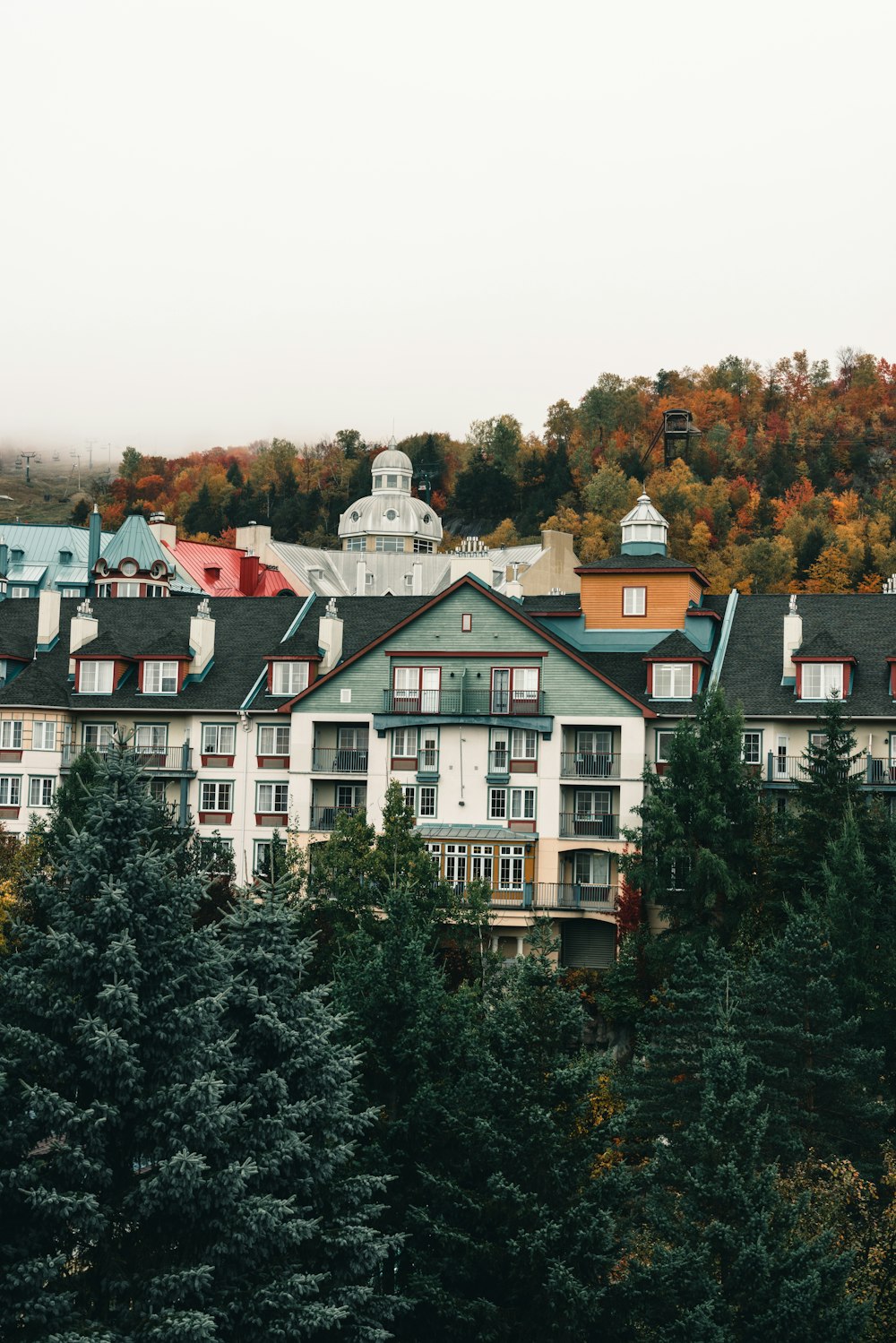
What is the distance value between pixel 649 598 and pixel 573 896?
11671 millimetres

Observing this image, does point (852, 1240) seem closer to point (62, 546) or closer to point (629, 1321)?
point (629, 1321)

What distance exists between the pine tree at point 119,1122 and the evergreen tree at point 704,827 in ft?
75.8

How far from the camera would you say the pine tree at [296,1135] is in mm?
30688

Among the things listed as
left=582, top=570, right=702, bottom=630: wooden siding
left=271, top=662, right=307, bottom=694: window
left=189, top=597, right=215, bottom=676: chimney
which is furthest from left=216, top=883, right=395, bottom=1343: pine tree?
left=189, top=597, right=215, bottom=676: chimney

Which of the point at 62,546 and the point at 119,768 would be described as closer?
the point at 119,768

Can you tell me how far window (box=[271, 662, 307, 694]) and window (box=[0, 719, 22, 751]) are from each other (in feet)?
31.3

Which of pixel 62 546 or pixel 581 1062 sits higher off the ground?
pixel 62 546

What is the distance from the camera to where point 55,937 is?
29266 millimetres

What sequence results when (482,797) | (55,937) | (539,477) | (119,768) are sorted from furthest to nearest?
(539,477) < (482,797) < (119,768) < (55,937)

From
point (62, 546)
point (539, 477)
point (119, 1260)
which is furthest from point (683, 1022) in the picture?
point (539, 477)

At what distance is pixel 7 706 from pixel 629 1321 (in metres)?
37.9

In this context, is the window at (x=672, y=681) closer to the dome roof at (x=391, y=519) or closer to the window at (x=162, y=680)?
the window at (x=162, y=680)

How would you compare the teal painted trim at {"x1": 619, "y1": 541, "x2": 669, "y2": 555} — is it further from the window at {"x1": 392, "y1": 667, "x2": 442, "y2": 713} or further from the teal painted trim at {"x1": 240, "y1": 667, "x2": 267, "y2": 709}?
the teal painted trim at {"x1": 240, "y1": 667, "x2": 267, "y2": 709}

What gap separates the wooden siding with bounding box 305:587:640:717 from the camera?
59.7 metres
